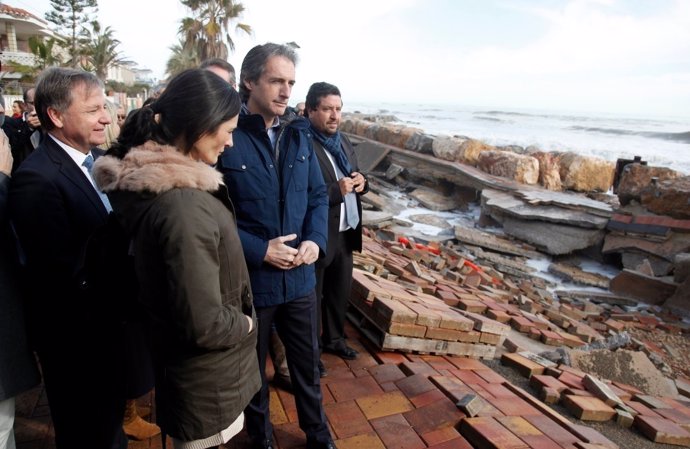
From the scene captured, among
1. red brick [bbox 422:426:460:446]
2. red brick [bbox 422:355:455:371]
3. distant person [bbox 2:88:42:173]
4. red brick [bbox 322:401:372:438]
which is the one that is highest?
distant person [bbox 2:88:42:173]

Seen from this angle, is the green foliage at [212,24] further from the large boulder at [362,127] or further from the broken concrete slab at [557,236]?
the broken concrete slab at [557,236]

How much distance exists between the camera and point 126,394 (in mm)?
1738

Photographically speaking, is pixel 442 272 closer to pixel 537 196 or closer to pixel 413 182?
pixel 537 196

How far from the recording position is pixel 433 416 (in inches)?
89.5

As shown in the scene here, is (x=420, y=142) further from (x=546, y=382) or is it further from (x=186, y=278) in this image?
(x=186, y=278)

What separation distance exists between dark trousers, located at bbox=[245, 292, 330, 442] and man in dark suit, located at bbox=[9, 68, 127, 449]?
57 cm

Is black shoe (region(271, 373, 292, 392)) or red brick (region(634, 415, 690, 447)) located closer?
black shoe (region(271, 373, 292, 392))

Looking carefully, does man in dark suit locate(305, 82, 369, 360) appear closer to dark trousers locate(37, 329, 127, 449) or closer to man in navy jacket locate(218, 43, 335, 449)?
man in navy jacket locate(218, 43, 335, 449)

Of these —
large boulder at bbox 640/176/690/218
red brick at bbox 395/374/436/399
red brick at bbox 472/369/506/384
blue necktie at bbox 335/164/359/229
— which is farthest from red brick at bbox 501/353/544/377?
large boulder at bbox 640/176/690/218

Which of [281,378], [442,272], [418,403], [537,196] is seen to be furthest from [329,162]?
[537,196]

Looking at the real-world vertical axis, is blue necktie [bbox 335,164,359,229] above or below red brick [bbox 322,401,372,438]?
above

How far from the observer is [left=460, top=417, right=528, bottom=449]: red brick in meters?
2.04

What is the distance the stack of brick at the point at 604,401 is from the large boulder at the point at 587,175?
26.5 ft

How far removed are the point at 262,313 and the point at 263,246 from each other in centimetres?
31
